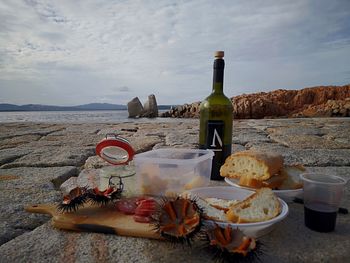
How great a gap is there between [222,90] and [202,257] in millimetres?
1025

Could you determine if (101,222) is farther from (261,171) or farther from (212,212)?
(261,171)

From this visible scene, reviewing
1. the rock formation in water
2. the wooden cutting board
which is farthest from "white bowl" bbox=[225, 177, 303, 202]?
the rock formation in water

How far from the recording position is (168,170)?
129 centimetres

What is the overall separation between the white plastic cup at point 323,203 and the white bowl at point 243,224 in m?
0.11

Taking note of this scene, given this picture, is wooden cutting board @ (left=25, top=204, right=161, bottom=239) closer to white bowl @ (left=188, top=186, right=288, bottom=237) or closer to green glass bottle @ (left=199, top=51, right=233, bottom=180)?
white bowl @ (left=188, top=186, right=288, bottom=237)

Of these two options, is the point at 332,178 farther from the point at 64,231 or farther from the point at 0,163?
the point at 0,163

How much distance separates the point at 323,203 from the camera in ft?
3.26

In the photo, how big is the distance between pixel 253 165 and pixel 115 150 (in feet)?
2.31

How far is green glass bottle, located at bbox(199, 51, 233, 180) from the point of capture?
1568mm

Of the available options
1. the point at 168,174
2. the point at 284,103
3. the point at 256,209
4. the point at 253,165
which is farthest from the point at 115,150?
the point at 284,103

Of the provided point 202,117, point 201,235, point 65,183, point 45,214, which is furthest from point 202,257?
point 65,183

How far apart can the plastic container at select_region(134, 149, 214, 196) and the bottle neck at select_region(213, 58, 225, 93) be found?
457 millimetres

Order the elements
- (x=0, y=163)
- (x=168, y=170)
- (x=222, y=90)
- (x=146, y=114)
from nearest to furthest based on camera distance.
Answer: (x=168, y=170)
(x=222, y=90)
(x=0, y=163)
(x=146, y=114)

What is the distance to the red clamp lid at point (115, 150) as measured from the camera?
137cm
